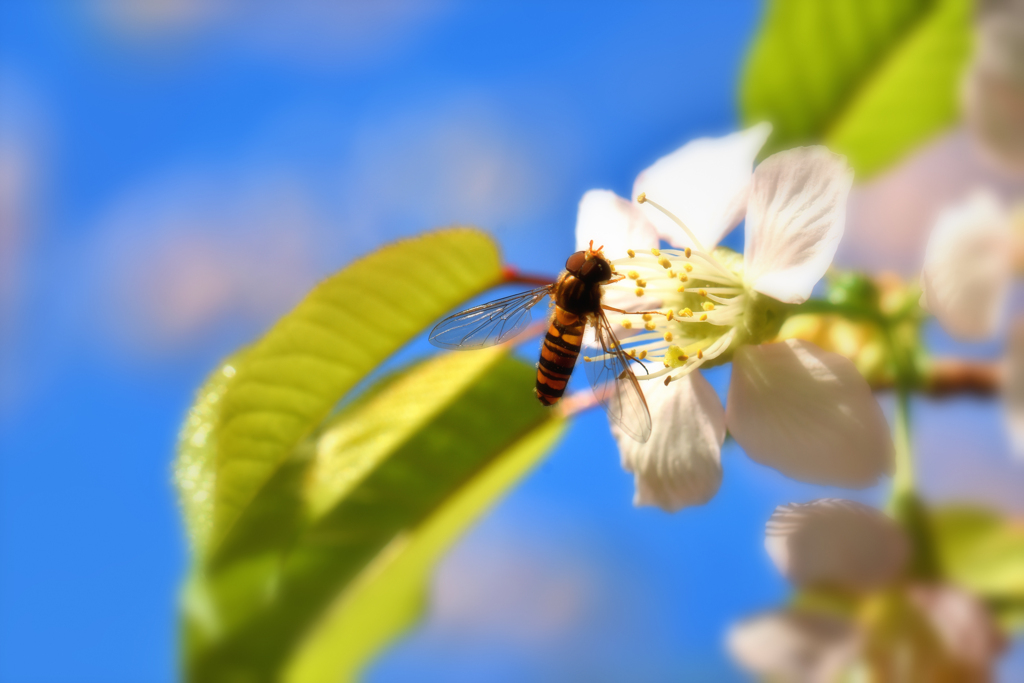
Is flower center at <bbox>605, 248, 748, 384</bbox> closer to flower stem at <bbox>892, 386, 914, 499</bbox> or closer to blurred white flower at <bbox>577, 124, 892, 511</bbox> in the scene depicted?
blurred white flower at <bbox>577, 124, 892, 511</bbox>

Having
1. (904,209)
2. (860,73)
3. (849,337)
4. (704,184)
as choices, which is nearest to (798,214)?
(704,184)

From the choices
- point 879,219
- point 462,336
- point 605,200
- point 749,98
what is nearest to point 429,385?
point 462,336

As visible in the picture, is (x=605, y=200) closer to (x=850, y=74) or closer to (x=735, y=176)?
(x=735, y=176)

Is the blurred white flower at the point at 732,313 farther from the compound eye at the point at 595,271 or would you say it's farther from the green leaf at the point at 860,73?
the green leaf at the point at 860,73

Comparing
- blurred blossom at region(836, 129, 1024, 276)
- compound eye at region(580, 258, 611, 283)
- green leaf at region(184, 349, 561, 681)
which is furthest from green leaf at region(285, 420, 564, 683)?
blurred blossom at region(836, 129, 1024, 276)

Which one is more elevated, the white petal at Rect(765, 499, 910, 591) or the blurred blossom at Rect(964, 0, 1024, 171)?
the blurred blossom at Rect(964, 0, 1024, 171)

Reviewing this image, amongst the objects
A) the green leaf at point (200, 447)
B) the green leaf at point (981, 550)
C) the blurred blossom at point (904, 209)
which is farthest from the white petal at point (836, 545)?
the blurred blossom at point (904, 209)
